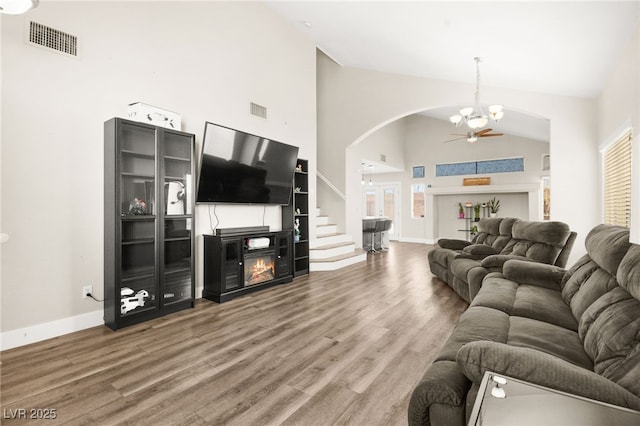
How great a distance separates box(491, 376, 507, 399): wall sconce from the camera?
0.98 metres

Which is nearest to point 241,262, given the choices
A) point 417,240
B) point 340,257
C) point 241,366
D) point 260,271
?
point 260,271

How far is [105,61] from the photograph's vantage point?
3.14 meters

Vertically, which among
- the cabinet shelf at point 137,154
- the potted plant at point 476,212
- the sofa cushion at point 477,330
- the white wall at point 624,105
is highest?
the white wall at point 624,105

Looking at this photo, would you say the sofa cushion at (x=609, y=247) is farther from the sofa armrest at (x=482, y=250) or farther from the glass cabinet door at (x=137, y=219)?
the glass cabinet door at (x=137, y=219)

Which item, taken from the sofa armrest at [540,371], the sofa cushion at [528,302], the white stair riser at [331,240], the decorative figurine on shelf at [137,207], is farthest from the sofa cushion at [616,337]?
the white stair riser at [331,240]

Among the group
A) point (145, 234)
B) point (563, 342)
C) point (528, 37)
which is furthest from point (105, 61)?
point (528, 37)

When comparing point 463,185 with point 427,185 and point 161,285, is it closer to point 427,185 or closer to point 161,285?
point 427,185

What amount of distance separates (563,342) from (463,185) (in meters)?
9.07

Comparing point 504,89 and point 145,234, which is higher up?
point 504,89

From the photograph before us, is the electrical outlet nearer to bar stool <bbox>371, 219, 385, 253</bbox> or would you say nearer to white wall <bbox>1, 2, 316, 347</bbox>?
white wall <bbox>1, 2, 316, 347</bbox>

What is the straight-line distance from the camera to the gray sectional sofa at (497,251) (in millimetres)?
3426

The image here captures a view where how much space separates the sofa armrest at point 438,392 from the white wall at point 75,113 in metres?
3.11

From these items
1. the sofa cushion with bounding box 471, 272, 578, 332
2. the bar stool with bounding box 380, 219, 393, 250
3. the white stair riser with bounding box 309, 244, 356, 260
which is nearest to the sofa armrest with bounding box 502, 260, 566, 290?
the sofa cushion with bounding box 471, 272, 578, 332

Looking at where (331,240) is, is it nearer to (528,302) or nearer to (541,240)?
(541,240)
